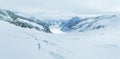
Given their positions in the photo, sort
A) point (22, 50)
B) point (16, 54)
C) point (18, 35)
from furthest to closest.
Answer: point (18, 35), point (22, 50), point (16, 54)

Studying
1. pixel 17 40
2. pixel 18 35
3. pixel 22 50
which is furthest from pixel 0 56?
pixel 18 35

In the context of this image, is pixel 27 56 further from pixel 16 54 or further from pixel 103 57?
pixel 103 57

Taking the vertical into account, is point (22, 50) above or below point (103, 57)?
above

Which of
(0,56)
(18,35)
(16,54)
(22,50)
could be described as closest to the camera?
(0,56)

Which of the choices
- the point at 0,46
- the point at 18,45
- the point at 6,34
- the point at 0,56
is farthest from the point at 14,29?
the point at 0,56

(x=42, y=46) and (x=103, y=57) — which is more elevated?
(x=42, y=46)

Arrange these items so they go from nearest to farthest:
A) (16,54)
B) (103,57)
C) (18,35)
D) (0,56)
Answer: (0,56), (16,54), (18,35), (103,57)

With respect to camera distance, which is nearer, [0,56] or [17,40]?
[0,56]

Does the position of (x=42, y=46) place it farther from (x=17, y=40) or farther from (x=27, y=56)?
(x=27, y=56)

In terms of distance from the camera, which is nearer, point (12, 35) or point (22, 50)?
point (22, 50)
